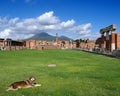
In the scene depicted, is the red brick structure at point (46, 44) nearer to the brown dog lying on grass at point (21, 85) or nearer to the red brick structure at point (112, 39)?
the red brick structure at point (112, 39)

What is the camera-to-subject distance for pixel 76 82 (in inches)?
537

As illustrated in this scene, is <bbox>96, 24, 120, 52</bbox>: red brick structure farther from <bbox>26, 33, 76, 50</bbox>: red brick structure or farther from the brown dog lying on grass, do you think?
the brown dog lying on grass

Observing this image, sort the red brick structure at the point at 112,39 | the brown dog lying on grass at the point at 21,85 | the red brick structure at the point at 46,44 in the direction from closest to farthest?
1. the brown dog lying on grass at the point at 21,85
2. the red brick structure at the point at 112,39
3. the red brick structure at the point at 46,44

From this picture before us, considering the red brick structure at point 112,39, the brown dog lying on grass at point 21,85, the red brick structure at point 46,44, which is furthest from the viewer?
the red brick structure at point 46,44

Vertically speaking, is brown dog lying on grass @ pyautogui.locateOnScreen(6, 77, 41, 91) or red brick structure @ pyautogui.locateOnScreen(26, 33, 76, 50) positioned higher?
red brick structure @ pyautogui.locateOnScreen(26, 33, 76, 50)

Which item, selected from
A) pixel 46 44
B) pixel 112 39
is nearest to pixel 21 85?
pixel 112 39

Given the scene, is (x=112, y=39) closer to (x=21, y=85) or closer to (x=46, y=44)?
(x=46, y=44)

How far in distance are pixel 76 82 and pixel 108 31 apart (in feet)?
189

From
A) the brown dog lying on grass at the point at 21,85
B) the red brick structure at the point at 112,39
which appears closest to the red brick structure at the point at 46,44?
the red brick structure at the point at 112,39

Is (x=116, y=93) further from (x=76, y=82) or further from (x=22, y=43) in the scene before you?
(x=22, y=43)

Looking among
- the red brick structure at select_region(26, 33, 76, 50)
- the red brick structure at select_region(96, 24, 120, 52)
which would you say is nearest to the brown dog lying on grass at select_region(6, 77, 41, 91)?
the red brick structure at select_region(96, 24, 120, 52)

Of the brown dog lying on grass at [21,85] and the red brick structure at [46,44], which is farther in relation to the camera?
the red brick structure at [46,44]

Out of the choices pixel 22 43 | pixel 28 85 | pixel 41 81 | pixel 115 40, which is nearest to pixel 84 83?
pixel 41 81

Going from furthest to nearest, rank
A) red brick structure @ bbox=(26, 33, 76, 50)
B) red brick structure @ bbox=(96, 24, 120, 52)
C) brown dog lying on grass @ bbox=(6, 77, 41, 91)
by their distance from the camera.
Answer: red brick structure @ bbox=(26, 33, 76, 50), red brick structure @ bbox=(96, 24, 120, 52), brown dog lying on grass @ bbox=(6, 77, 41, 91)
